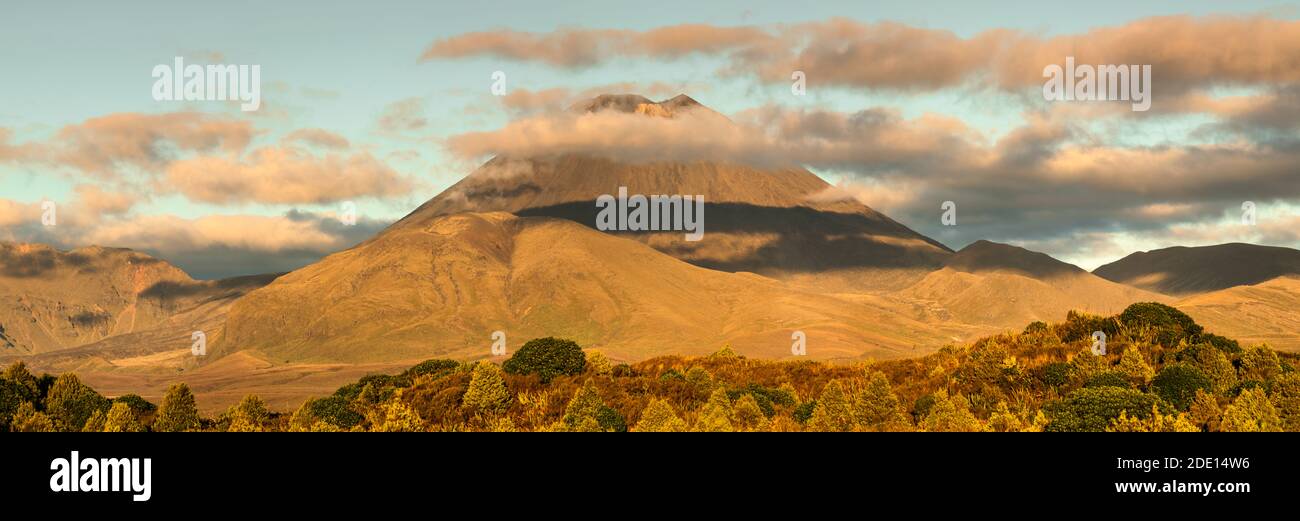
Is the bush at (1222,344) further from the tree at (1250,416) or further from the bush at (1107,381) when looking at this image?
the tree at (1250,416)

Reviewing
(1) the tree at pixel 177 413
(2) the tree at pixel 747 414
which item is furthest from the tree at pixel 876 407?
(1) the tree at pixel 177 413

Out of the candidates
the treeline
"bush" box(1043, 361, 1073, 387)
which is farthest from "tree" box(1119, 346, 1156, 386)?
"bush" box(1043, 361, 1073, 387)
